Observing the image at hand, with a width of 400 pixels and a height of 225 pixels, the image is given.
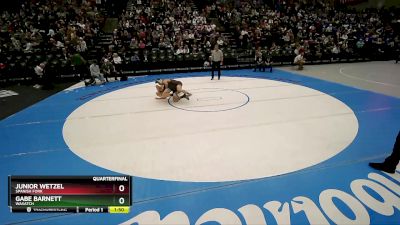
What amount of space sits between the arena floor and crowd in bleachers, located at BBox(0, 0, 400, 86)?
440cm

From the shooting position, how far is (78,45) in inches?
589

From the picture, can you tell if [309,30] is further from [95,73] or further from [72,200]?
[72,200]

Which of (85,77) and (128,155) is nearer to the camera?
(128,155)

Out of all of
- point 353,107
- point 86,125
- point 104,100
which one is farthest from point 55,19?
point 353,107

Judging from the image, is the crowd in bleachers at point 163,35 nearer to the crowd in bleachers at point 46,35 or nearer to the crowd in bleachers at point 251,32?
the crowd in bleachers at point 251,32

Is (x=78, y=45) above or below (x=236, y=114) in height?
above

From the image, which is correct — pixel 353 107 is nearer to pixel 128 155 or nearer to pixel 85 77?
pixel 128 155

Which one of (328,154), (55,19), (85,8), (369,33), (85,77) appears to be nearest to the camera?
(328,154)

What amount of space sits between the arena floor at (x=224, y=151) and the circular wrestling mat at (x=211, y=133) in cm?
3

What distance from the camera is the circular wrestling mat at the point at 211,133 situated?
551 centimetres

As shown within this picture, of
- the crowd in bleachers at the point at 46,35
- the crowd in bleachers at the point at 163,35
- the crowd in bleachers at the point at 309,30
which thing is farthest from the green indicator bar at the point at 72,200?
the crowd in bleachers at the point at 309,30

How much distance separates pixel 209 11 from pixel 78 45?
34.2 ft
